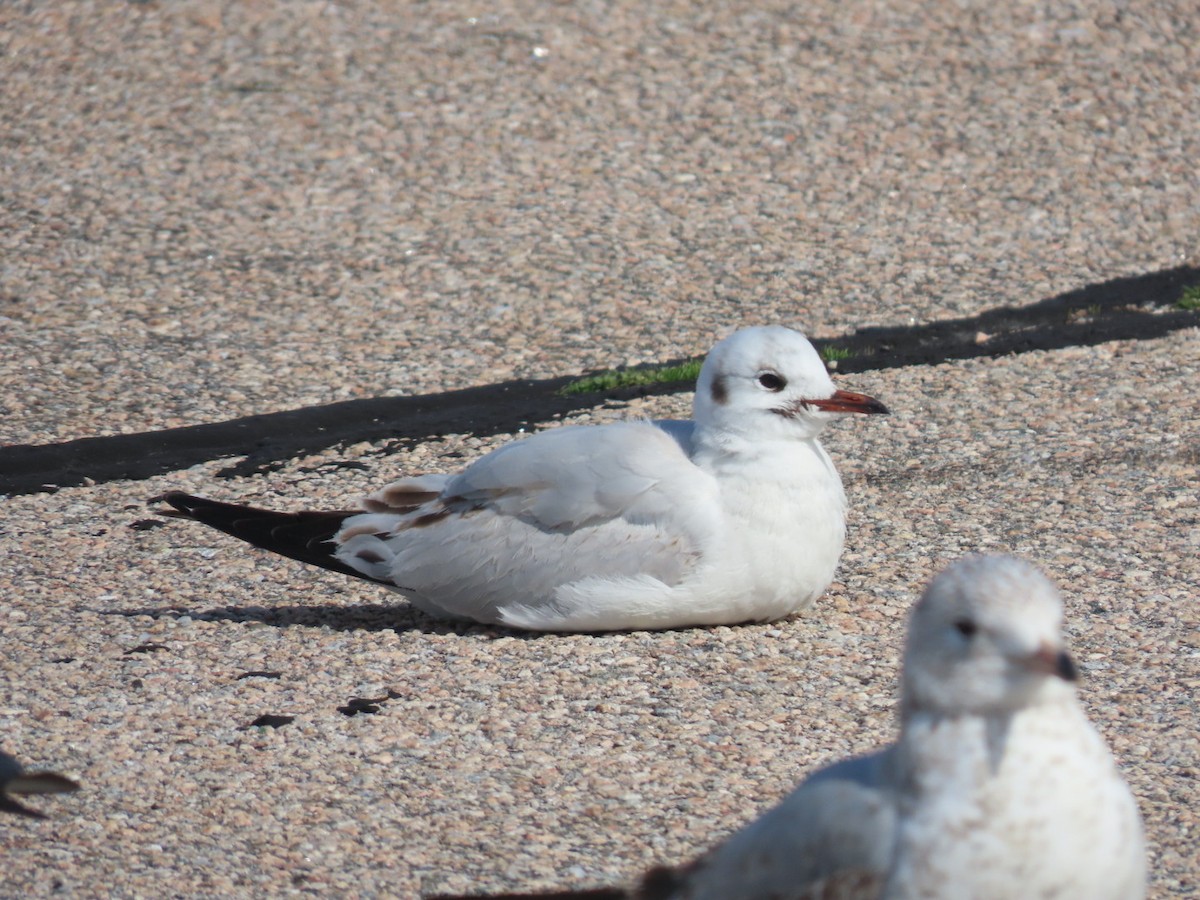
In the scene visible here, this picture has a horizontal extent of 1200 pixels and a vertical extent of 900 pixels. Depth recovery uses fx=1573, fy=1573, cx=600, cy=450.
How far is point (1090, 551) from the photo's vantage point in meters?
4.91

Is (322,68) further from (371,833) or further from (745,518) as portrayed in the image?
(371,833)

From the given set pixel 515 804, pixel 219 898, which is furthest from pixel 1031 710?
pixel 219 898

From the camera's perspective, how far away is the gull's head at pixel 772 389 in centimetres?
447

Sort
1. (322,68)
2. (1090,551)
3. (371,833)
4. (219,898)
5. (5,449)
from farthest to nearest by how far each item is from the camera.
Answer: (322,68)
(5,449)
(1090,551)
(371,833)
(219,898)

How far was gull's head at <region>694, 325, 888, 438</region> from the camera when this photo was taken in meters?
4.47

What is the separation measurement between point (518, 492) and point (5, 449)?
2412mm

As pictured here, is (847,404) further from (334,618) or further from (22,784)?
(22,784)

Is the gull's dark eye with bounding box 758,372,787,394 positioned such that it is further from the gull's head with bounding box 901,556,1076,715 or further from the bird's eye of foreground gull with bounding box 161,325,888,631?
the gull's head with bounding box 901,556,1076,715

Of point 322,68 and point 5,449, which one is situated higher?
point 322,68

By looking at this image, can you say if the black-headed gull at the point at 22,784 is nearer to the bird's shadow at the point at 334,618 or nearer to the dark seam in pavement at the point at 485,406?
the bird's shadow at the point at 334,618

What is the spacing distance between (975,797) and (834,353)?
13.5 ft

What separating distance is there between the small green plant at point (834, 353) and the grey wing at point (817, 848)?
3965 millimetres

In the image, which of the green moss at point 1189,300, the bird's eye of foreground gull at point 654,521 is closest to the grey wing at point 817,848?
the bird's eye of foreground gull at point 654,521

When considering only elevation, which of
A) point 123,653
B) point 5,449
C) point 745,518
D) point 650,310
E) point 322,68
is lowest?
point 123,653
